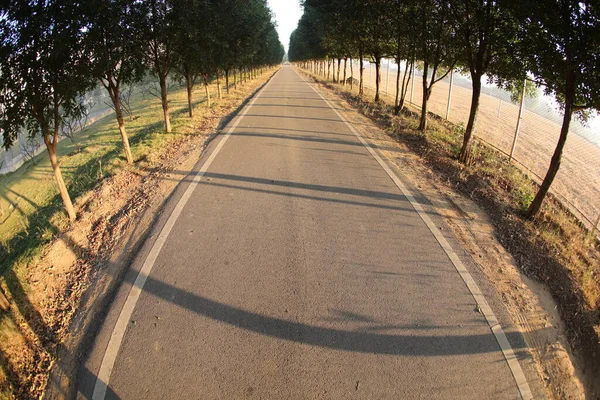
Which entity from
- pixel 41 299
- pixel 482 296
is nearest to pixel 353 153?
pixel 482 296

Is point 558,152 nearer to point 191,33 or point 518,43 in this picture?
point 518,43

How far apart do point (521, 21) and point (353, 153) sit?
4333 mm

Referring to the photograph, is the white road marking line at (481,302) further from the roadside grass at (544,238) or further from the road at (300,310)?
the roadside grass at (544,238)

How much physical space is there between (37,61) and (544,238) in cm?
815

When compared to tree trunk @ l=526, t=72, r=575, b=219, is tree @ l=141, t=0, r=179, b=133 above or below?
above

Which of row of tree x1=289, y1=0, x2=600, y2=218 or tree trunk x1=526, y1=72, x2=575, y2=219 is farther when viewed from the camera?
tree trunk x1=526, y1=72, x2=575, y2=219

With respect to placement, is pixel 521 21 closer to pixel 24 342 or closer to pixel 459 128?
pixel 459 128

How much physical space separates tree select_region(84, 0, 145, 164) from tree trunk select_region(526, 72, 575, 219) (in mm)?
7995

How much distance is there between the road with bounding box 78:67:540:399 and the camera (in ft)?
10.00

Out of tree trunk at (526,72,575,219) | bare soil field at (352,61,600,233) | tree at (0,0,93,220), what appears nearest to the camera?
tree at (0,0,93,220)

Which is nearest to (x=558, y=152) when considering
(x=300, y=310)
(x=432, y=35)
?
(x=300, y=310)

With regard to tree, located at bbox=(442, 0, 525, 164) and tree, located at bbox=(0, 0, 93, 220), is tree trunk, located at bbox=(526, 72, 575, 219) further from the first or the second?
tree, located at bbox=(0, 0, 93, 220)

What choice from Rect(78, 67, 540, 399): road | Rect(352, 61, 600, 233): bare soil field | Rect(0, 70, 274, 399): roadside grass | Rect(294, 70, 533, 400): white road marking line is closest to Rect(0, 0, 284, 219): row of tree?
Rect(0, 70, 274, 399): roadside grass

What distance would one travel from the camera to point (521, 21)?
5.79 metres
